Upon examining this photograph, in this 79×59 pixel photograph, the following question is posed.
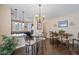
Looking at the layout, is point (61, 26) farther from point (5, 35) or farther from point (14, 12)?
point (5, 35)

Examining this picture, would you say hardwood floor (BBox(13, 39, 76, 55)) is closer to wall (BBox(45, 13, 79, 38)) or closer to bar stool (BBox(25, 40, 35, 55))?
bar stool (BBox(25, 40, 35, 55))

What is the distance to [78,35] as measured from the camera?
2443 mm

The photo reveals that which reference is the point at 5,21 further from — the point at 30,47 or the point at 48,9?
the point at 48,9

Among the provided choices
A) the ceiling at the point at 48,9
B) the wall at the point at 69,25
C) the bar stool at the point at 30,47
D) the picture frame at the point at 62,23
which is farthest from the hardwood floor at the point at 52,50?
the ceiling at the point at 48,9

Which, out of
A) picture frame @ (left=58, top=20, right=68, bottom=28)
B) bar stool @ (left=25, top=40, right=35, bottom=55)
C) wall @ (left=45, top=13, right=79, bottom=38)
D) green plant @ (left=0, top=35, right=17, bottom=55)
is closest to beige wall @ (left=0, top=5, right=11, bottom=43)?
green plant @ (left=0, top=35, right=17, bottom=55)

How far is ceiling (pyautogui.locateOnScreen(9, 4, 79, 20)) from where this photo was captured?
96.0 inches

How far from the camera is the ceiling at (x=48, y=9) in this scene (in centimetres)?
244

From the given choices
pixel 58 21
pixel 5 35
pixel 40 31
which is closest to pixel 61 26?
pixel 58 21

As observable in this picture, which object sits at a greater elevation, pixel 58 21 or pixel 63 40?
pixel 58 21

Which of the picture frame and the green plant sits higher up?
the picture frame

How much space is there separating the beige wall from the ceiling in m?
0.15

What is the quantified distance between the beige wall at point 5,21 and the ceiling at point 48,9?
152 mm

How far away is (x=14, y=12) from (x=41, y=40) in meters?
0.84

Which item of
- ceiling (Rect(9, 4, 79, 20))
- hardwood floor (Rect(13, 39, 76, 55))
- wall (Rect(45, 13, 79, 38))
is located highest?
ceiling (Rect(9, 4, 79, 20))
